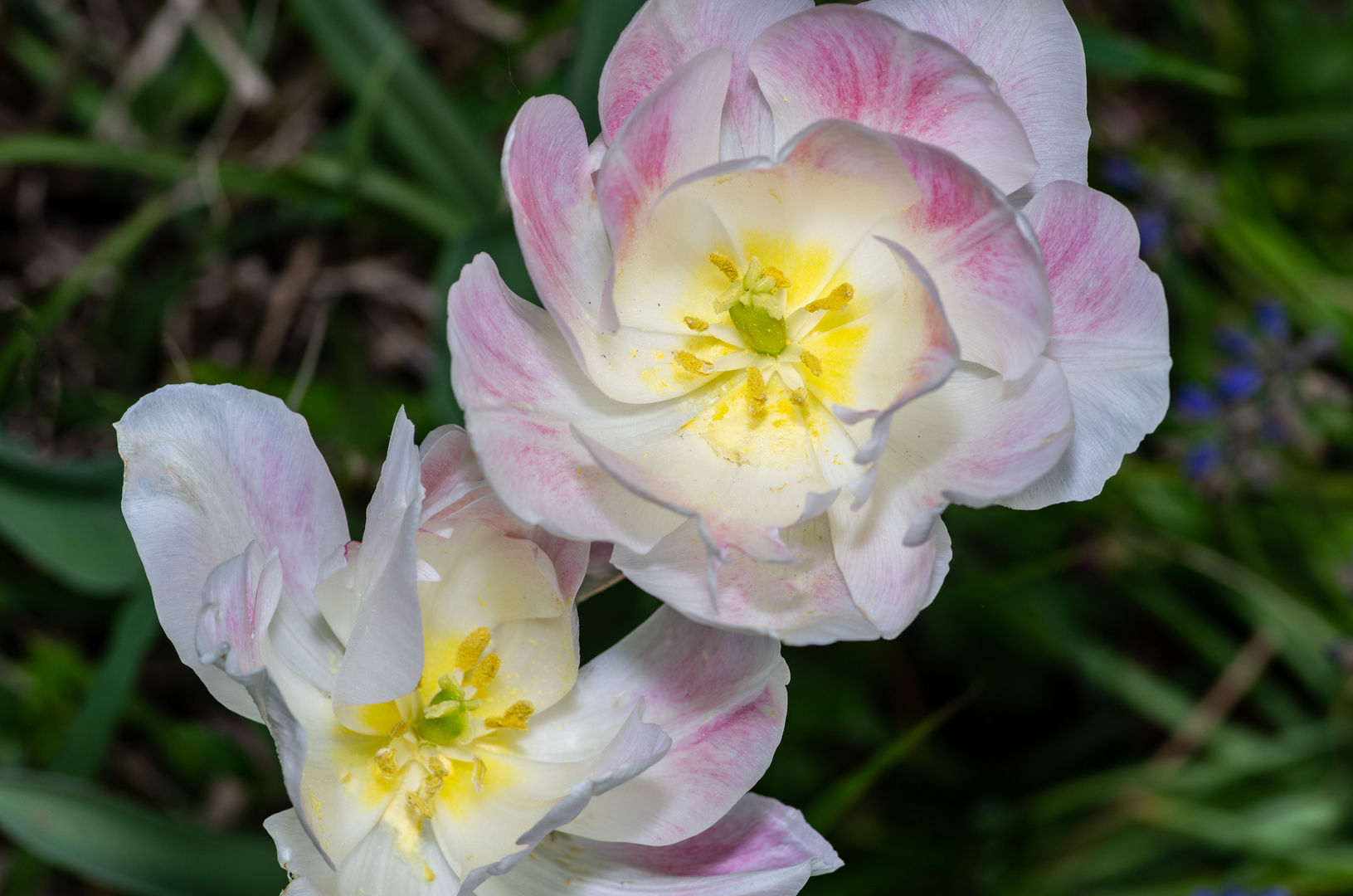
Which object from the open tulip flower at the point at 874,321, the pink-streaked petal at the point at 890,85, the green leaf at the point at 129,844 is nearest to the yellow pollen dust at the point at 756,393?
the open tulip flower at the point at 874,321

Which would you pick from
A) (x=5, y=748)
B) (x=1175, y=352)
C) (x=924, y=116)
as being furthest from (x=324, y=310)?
(x=1175, y=352)

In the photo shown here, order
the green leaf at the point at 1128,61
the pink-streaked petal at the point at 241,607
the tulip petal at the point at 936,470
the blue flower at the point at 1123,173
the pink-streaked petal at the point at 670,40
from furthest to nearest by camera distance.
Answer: the blue flower at the point at 1123,173, the green leaf at the point at 1128,61, the pink-streaked petal at the point at 670,40, the tulip petal at the point at 936,470, the pink-streaked petal at the point at 241,607

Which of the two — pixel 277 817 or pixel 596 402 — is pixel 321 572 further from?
pixel 596 402

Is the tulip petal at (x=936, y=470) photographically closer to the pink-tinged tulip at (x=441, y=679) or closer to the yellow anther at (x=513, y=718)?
the pink-tinged tulip at (x=441, y=679)

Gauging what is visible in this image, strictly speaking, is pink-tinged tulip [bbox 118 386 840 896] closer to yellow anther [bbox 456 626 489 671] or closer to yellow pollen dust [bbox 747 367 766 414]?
yellow anther [bbox 456 626 489 671]

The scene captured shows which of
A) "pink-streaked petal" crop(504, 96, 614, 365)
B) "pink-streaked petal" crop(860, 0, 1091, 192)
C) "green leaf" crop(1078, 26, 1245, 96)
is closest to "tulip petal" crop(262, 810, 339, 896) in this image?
"pink-streaked petal" crop(504, 96, 614, 365)

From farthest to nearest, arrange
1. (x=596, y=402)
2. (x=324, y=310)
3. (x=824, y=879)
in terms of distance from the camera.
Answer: (x=324, y=310)
(x=824, y=879)
(x=596, y=402)
